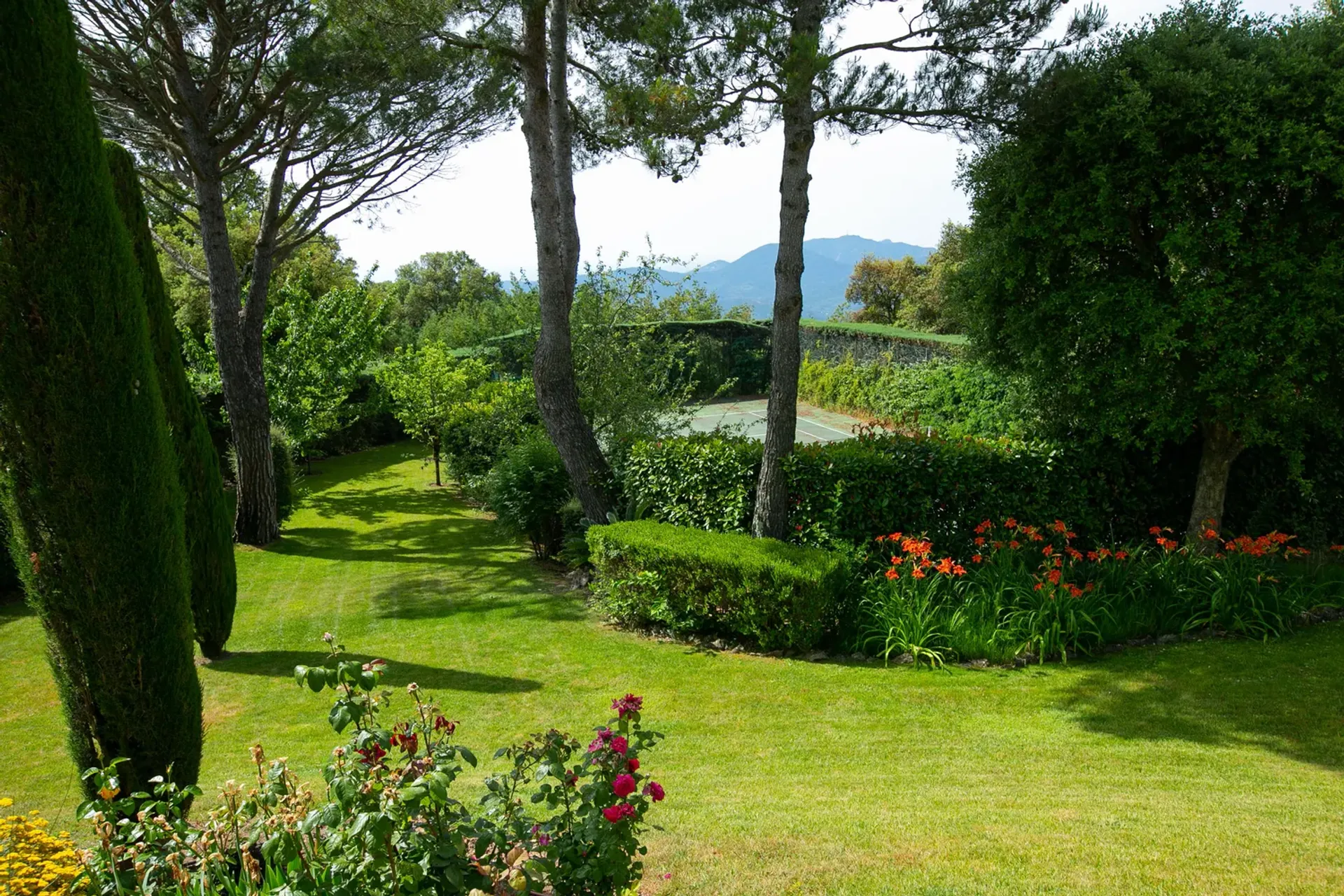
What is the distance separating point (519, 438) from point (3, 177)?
9935 millimetres

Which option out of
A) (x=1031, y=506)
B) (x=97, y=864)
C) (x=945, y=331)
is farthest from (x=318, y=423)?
(x=945, y=331)

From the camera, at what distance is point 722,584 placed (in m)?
7.32

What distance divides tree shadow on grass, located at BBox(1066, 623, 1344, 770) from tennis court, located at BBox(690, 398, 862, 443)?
441 inches

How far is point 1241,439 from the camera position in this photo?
7.81m

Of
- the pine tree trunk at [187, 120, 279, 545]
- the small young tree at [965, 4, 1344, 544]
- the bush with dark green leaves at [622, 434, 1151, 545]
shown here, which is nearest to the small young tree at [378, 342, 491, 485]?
the pine tree trunk at [187, 120, 279, 545]

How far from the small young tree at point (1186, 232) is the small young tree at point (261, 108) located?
679 cm

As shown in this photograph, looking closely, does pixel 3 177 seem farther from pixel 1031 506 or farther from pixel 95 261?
pixel 1031 506

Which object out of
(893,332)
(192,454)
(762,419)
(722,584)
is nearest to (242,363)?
(192,454)

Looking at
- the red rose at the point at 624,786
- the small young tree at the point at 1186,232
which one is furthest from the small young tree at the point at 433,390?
the red rose at the point at 624,786

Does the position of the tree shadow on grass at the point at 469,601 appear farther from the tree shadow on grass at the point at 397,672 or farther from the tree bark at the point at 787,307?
the tree bark at the point at 787,307

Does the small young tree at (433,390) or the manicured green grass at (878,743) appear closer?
the manicured green grass at (878,743)

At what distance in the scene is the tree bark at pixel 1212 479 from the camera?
8.20 meters

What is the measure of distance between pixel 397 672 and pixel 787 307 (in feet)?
15.4

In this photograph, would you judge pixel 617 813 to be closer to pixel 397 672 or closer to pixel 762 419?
pixel 397 672
